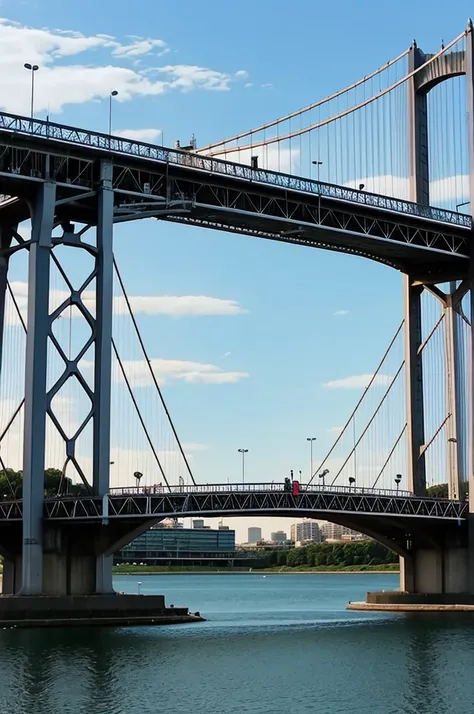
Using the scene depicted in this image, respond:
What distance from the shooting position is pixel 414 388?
4419 inches

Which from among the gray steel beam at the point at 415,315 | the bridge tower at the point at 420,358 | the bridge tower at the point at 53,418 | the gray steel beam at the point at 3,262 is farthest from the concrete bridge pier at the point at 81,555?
the gray steel beam at the point at 415,315

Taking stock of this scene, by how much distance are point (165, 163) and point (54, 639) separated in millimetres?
32809

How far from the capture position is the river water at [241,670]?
55.5 metres

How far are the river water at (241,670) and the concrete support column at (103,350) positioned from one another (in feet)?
28.4

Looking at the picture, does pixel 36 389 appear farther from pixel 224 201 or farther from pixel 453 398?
pixel 453 398

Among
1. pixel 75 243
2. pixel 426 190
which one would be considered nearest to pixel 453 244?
pixel 426 190

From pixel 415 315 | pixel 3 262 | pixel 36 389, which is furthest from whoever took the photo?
pixel 415 315

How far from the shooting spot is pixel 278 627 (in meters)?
90.9

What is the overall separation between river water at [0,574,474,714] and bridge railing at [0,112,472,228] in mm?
29856

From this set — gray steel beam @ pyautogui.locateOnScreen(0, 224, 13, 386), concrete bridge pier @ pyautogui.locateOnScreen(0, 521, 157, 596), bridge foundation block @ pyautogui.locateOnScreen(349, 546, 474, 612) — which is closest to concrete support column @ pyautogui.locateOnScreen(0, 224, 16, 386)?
gray steel beam @ pyautogui.locateOnScreen(0, 224, 13, 386)

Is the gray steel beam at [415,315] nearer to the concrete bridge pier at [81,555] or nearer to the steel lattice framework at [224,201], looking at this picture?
the steel lattice framework at [224,201]

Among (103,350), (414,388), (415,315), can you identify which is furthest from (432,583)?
(103,350)

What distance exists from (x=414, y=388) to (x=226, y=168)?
1085 inches

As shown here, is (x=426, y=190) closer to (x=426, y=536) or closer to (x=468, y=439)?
(x=468, y=439)
